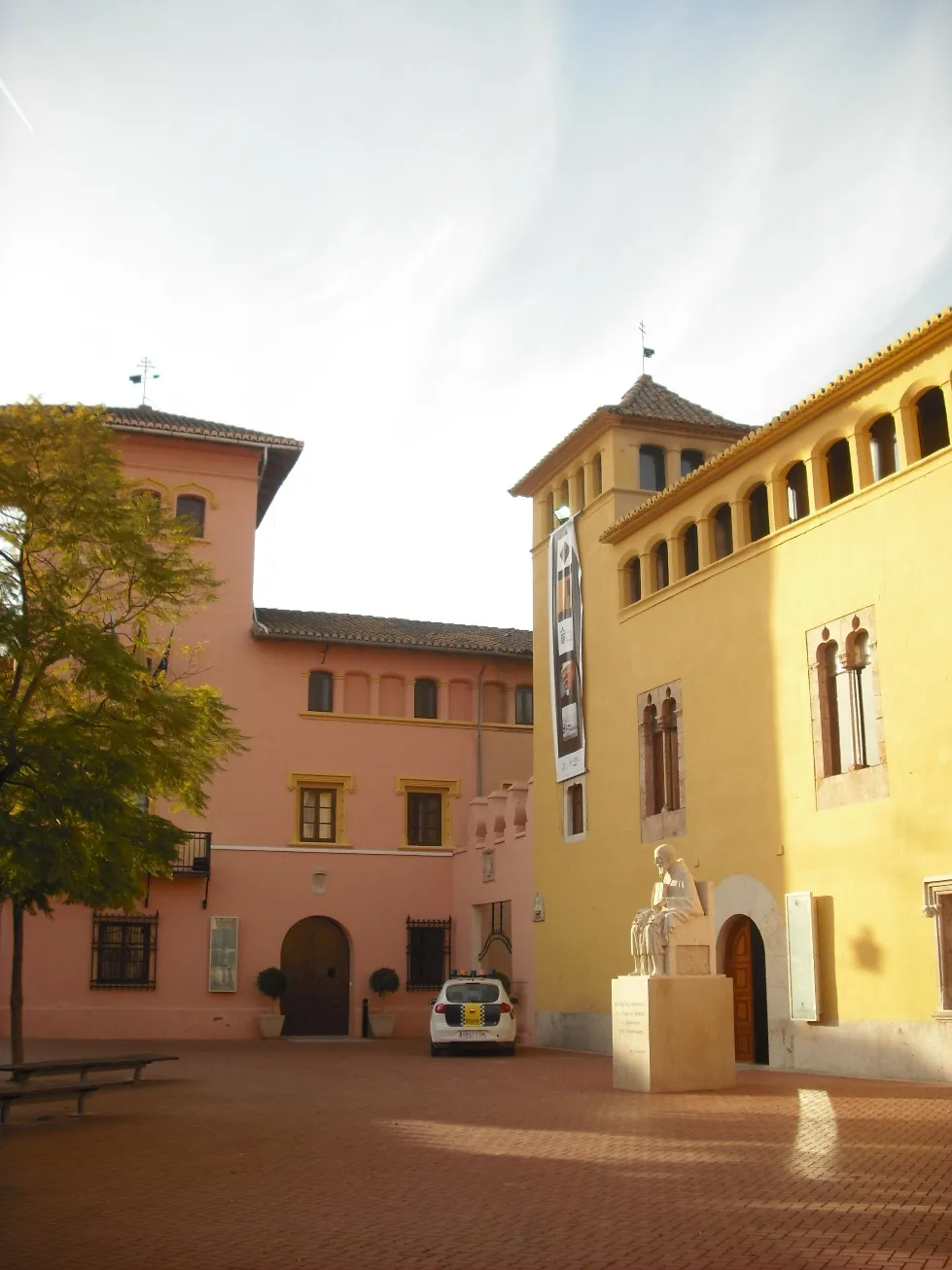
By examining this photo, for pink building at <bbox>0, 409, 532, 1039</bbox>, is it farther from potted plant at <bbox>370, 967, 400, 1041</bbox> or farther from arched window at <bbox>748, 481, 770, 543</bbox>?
arched window at <bbox>748, 481, 770, 543</bbox>

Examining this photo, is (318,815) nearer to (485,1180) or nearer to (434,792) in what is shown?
(434,792)

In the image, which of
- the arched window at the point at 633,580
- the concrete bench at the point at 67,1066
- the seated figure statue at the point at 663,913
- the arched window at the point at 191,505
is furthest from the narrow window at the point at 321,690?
the seated figure statue at the point at 663,913

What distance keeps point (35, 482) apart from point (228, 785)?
17.3m

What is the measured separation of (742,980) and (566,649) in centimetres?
914

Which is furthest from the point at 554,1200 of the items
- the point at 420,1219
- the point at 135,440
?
the point at 135,440


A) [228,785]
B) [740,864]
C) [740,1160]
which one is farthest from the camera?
[228,785]

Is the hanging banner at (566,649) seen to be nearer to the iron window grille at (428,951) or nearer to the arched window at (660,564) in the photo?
the arched window at (660,564)

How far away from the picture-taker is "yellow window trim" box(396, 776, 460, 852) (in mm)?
35688

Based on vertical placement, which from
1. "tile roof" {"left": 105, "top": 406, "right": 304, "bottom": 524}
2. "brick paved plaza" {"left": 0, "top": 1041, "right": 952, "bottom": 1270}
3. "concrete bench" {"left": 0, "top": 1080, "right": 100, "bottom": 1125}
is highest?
"tile roof" {"left": 105, "top": 406, "right": 304, "bottom": 524}

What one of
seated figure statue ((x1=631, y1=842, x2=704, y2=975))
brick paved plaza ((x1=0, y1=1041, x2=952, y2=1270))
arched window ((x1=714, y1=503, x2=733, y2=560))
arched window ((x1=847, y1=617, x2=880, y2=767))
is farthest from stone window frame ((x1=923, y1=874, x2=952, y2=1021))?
arched window ((x1=714, y1=503, x2=733, y2=560))

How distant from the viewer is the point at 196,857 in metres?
33.2

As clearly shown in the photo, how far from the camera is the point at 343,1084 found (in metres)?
18.5

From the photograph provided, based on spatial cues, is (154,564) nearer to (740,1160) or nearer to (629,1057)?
(629,1057)

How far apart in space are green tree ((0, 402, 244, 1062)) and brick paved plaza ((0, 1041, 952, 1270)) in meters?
2.98
